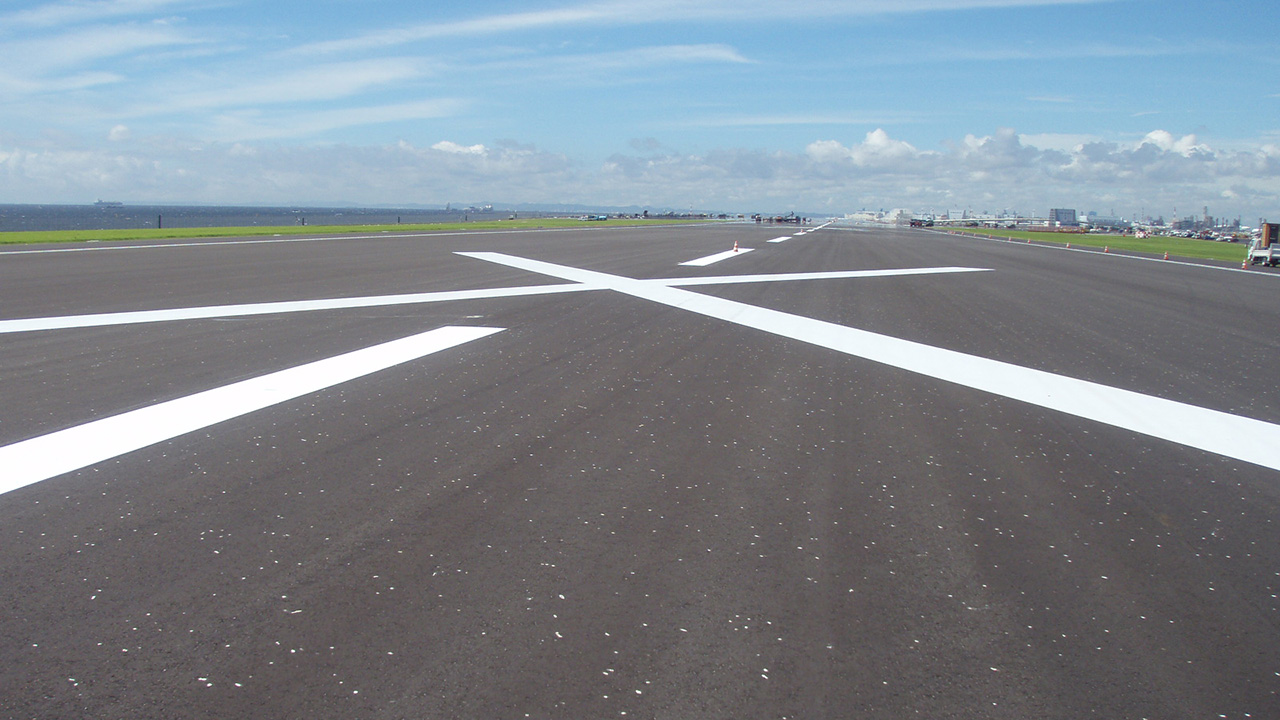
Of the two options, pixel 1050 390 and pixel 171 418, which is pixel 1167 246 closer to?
pixel 1050 390

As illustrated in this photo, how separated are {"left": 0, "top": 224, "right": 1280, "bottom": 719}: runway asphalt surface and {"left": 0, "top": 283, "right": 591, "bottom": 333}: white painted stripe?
1.11m

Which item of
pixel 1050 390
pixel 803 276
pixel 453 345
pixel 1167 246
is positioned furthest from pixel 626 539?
pixel 1167 246

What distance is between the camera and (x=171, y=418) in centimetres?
485

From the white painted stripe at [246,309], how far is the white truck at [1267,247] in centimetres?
2741

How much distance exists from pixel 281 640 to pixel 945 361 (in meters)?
6.17

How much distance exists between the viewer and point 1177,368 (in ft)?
24.6

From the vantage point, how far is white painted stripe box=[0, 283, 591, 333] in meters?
8.25

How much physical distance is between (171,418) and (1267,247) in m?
34.9

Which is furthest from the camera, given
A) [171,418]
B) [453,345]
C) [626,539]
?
[453,345]

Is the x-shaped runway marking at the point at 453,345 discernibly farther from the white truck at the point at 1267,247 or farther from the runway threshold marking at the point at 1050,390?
the white truck at the point at 1267,247

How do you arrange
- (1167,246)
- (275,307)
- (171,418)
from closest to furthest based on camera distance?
1. (171,418)
2. (275,307)
3. (1167,246)

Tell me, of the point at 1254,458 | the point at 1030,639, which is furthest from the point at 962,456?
the point at 1030,639

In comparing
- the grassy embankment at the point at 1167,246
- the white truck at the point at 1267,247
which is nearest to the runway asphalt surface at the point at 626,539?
the white truck at the point at 1267,247

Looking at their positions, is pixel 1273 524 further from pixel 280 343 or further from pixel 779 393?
pixel 280 343
